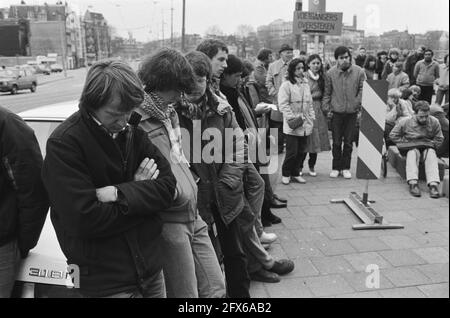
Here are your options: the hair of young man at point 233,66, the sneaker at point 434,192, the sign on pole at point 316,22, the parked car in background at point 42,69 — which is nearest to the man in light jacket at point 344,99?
the sneaker at point 434,192

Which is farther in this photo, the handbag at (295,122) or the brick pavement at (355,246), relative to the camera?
the handbag at (295,122)

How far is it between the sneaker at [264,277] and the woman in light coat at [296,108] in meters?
3.07

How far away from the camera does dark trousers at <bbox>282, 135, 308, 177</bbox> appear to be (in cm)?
662

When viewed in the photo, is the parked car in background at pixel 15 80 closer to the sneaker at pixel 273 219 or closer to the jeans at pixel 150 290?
the sneaker at pixel 273 219

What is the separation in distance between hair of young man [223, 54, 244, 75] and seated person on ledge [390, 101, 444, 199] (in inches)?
147

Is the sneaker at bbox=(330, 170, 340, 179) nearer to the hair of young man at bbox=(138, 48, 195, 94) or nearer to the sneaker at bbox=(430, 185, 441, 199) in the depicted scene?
the sneaker at bbox=(430, 185, 441, 199)

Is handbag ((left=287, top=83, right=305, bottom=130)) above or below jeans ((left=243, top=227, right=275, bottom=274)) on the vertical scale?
above

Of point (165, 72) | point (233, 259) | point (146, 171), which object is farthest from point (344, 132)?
point (146, 171)

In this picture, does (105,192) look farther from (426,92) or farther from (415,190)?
(426,92)

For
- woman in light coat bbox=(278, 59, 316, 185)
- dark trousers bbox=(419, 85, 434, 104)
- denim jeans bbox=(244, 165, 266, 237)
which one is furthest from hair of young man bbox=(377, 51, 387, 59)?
denim jeans bbox=(244, 165, 266, 237)

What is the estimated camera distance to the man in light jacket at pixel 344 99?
6.90 metres

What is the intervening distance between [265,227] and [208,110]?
8.12ft

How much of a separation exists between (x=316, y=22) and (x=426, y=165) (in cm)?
456

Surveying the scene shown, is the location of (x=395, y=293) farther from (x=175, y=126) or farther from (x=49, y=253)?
(x=49, y=253)
